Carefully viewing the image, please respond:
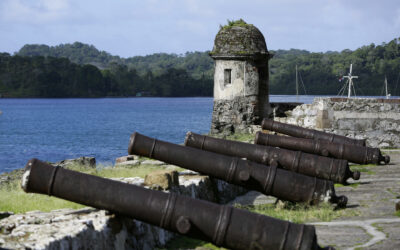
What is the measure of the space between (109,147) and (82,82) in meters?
96.9

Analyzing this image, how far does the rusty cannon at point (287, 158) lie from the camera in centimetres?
697

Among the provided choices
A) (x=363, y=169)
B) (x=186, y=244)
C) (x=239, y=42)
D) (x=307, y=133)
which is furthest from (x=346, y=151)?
(x=239, y=42)

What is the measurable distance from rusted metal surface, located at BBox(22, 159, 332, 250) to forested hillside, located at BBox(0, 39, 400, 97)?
74869mm

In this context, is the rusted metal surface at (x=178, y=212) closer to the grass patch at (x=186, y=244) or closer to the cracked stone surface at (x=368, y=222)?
the grass patch at (x=186, y=244)

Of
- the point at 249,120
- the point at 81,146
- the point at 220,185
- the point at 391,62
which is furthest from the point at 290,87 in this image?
the point at 220,185

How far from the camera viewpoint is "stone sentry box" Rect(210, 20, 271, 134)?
17250mm

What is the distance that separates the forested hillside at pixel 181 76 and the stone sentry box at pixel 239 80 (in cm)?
6149

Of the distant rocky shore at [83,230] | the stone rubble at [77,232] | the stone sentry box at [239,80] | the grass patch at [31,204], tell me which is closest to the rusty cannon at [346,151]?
the distant rocky shore at [83,230]

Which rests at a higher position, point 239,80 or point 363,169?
point 239,80

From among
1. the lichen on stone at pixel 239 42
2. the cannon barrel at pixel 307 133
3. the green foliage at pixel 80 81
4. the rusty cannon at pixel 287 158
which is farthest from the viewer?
the green foliage at pixel 80 81

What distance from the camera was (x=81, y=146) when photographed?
44.1 meters

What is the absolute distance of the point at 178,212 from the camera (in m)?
4.30

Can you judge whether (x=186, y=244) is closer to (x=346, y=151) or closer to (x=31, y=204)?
(x=31, y=204)

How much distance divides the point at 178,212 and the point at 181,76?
136 meters
